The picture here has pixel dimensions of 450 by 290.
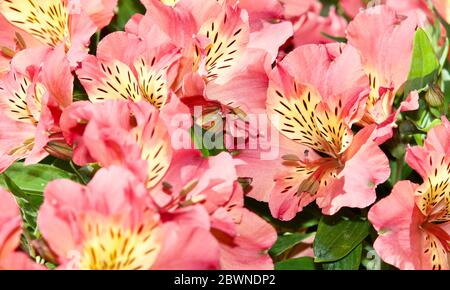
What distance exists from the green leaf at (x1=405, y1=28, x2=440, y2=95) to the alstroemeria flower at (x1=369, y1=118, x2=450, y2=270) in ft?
0.47

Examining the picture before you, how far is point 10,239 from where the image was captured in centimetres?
57

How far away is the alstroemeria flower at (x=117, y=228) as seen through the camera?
0.56 m

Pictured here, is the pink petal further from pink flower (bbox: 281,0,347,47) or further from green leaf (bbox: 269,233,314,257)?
pink flower (bbox: 281,0,347,47)

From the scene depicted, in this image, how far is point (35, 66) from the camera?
2.45ft

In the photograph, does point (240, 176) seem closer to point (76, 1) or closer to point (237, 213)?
point (237, 213)

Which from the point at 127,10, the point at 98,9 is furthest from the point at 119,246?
the point at 127,10

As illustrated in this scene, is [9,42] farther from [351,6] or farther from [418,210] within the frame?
[351,6]

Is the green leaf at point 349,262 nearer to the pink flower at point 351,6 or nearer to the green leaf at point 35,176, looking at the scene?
the green leaf at point 35,176

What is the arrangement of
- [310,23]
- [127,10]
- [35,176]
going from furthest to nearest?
1. [310,23]
2. [127,10]
3. [35,176]

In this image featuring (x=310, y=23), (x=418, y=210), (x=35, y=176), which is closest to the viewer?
(x=418, y=210)

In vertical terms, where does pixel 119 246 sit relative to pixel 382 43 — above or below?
below

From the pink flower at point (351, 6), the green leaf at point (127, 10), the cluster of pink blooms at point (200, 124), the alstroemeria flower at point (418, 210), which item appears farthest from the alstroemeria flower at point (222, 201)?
the pink flower at point (351, 6)

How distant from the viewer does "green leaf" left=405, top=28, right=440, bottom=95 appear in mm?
826

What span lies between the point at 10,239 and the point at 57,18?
32 centimetres
